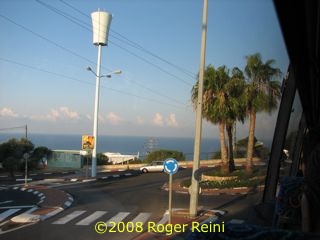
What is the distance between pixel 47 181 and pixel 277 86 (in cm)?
3147

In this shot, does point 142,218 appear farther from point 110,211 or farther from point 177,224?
point 110,211

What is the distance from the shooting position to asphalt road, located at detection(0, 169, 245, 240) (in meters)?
14.8

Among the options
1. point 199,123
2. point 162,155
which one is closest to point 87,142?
point 162,155

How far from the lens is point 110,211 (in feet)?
65.9

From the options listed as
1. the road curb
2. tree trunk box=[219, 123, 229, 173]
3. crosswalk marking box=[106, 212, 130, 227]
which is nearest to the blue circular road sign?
crosswalk marking box=[106, 212, 130, 227]

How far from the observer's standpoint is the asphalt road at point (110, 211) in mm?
14766

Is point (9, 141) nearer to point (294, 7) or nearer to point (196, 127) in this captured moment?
point (196, 127)

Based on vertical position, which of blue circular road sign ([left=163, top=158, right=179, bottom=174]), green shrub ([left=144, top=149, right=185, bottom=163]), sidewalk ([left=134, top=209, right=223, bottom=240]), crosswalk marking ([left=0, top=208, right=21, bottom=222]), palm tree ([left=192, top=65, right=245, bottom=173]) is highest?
palm tree ([left=192, top=65, right=245, bottom=173])

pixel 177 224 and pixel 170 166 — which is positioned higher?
pixel 170 166

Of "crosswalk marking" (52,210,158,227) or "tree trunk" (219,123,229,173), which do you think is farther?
"tree trunk" (219,123,229,173)

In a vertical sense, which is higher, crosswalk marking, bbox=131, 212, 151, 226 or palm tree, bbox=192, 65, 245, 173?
palm tree, bbox=192, 65, 245, 173

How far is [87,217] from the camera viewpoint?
725 inches

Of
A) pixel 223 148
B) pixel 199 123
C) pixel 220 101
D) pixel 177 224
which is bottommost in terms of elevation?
pixel 177 224

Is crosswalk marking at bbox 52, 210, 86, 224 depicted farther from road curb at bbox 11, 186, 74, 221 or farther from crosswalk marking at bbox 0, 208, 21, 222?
crosswalk marking at bbox 0, 208, 21, 222
